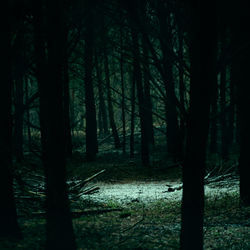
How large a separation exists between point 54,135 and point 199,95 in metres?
2.17

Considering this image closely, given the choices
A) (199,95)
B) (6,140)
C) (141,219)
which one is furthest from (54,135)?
(141,219)

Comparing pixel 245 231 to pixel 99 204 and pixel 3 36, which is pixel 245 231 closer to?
pixel 99 204

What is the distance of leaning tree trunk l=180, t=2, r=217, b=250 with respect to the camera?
516 centimetres

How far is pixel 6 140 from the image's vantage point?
6891mm

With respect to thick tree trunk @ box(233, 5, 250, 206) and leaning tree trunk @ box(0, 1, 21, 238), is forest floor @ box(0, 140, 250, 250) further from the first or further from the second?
thick tree trunk @ box(233, 5, 250, 206)

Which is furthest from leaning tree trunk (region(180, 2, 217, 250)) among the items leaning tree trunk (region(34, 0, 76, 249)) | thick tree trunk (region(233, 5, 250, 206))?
thick tree trunk (region(233, 5, 250, 206))

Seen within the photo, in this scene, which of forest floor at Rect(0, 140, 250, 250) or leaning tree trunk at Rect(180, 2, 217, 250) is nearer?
leaning tree trunk at Rect(180, 2, 217, 250)

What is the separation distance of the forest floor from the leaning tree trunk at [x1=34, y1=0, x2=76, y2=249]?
93cm

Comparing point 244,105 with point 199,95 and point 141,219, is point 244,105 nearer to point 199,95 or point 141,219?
point 141,219

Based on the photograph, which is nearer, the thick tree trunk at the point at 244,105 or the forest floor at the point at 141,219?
the forest floor at the point at 141,219

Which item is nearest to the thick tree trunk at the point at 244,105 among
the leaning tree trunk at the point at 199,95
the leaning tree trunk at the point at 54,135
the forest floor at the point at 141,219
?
the forest floor at the point at 141,219

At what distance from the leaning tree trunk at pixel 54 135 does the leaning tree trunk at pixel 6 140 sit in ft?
4.36

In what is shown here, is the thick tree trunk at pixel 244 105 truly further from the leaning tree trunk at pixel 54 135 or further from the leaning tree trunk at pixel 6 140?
the leaning tree trunk at pixel 6 140

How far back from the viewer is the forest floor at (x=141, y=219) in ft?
22.5
